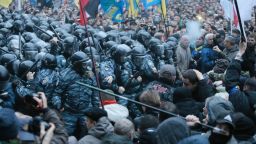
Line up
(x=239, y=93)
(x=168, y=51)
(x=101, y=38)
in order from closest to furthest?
(x=239, y=93)
(x=168, y=51)
(x=101, y=38)

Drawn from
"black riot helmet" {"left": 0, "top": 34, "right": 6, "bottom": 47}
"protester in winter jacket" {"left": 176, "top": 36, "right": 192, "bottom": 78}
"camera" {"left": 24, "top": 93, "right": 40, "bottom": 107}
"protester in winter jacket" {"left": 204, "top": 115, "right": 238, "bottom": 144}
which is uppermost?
"camera" {"left": 24, "top": 93, "right": 40, "bottom": 107}

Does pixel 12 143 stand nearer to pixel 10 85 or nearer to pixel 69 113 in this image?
pixel 10 85

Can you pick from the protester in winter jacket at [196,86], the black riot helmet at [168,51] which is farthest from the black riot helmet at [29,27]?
the protester in winter jacket at [196,86]

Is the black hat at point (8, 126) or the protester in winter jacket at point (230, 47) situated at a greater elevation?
the black hat at point (8, 126)

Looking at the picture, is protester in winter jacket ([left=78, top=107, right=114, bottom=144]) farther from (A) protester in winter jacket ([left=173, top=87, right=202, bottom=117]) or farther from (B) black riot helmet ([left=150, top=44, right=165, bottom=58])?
(B) black riot helmet ([left=150, top=44, right=165, bottom=58])

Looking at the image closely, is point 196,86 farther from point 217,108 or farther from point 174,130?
point 174,130

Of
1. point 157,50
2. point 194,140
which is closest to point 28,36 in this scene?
point 157,50

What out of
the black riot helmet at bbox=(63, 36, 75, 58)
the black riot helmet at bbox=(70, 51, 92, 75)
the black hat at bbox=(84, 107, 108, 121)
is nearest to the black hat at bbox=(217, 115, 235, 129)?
the black hat at bbox=(84, 107, 108, 121)

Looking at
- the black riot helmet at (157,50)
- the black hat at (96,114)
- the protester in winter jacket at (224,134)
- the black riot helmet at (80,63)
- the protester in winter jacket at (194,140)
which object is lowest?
the black riot helmet at (157,50)

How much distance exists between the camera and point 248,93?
6.41 m

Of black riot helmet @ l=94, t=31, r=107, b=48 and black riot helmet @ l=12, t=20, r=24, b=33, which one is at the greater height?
black riot helmet @ l=12, t=20, r=24, b=33

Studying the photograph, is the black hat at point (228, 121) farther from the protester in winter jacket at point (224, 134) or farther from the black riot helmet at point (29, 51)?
the black riot helmet at point (29, 51)

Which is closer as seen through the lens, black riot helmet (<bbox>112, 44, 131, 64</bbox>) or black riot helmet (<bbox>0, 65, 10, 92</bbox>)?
black riot helmet (<bbox>0, 65, 10, 92</bbox>)

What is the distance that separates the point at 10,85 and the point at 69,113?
152cm
